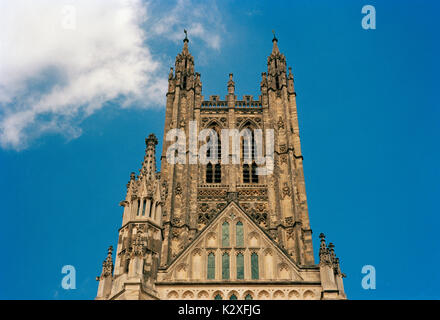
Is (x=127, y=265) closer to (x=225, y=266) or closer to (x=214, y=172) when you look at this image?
(x=225, y=266)

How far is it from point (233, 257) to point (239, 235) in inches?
55.2

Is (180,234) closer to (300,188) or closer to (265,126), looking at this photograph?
(300,188)

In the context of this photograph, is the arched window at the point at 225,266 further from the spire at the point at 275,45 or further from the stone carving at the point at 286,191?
the spire at the point at 275,45

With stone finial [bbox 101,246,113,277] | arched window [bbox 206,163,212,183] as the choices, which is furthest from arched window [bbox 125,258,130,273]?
arched window [bbox 206,163,212,183]

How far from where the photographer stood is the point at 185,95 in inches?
1492

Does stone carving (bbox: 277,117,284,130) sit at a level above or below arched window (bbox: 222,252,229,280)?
above

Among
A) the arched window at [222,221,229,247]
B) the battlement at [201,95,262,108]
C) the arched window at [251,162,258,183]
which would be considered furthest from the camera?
the battlement at [201,95,262,108]

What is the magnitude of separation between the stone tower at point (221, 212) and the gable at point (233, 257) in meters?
0.04

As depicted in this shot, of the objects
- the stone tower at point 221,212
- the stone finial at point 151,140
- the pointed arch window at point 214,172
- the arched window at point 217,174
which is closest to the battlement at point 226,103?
the stone tower at point 221,212

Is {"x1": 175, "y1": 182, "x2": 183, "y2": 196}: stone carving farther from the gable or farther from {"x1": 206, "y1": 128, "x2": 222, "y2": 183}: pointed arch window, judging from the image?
the gable

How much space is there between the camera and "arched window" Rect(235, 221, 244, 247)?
24384 mm
